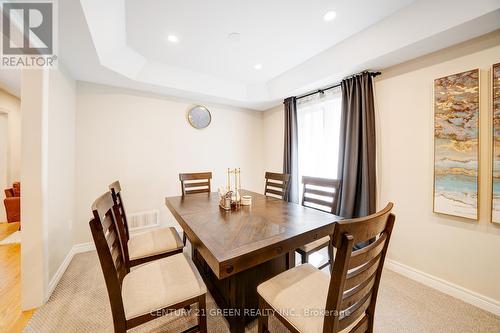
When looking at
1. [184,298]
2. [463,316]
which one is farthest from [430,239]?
[184,298]

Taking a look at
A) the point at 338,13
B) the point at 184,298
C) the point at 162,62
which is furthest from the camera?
the point at 162,62

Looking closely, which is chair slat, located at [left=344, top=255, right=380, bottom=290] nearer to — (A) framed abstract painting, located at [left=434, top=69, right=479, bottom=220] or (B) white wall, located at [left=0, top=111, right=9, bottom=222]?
(A) framed abstract painting, located at [left=434, top=69, right=479, bottom=220]

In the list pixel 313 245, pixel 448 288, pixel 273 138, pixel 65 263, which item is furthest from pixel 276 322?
pixel 273 138

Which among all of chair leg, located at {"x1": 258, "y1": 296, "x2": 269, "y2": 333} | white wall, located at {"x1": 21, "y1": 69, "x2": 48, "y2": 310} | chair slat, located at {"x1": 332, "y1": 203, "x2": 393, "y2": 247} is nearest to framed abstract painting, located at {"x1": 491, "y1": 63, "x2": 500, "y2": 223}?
chair slat, located at {"x1": 332, "y1": 203, "x2": 393, "y2": 247}

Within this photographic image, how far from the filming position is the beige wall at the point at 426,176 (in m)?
1.60

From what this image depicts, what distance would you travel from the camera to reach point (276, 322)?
146 cm

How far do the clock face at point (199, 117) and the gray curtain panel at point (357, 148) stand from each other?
7.55ft

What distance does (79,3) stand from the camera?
129 centimetres

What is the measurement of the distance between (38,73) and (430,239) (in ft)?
13.2

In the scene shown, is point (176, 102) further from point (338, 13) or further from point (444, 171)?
point (444, 171)

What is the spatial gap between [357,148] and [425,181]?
74 cm

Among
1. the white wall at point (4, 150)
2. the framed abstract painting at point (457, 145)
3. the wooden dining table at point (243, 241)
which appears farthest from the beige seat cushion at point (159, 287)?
the white wall at point (4, 150)

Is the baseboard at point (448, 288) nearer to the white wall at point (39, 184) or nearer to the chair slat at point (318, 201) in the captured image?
the chair slat at point (318, 201)

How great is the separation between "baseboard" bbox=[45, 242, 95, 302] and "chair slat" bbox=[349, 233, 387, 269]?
98.9 inches
